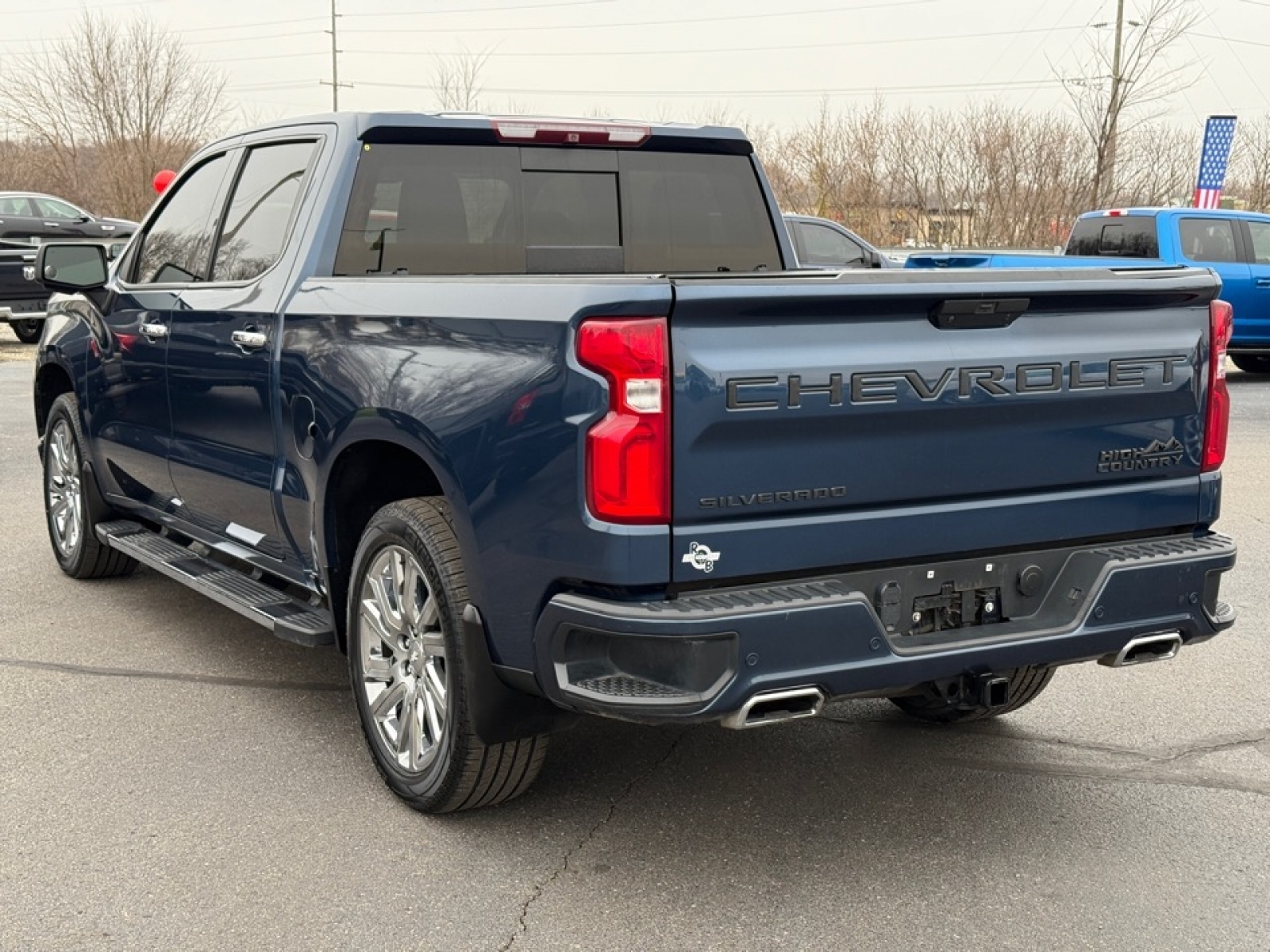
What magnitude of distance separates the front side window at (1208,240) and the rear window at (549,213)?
40.3ft

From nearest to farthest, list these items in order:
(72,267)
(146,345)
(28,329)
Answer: (146,345) < (72,267) < (28,329)

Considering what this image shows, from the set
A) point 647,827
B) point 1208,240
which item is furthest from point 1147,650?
point 1208,240

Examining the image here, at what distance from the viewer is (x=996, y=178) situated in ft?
114

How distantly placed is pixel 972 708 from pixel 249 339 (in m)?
2.67

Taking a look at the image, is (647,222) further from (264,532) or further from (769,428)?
(769,428)

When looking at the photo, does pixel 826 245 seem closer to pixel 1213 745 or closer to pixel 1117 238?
pixel 1117 238

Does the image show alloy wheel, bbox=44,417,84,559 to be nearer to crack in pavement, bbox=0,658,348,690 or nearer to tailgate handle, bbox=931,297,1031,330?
crack in pavement, bbox=0,658,348,690

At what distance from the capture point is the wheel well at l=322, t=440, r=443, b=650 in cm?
420

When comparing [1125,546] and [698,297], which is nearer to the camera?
[698,297]

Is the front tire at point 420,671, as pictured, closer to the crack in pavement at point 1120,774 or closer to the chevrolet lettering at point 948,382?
the chevrolet lettering at point 948,382

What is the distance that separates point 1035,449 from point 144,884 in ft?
8.25

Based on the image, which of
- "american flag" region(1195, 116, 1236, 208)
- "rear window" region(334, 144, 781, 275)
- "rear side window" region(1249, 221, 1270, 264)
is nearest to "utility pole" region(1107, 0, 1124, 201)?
"american flag" region(1195, 116, 1236, 208)

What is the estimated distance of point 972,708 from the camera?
475cm

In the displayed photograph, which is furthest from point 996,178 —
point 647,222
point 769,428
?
point 769,428
